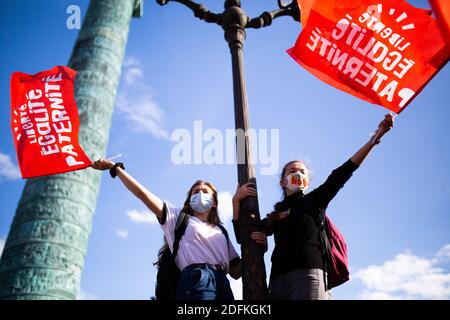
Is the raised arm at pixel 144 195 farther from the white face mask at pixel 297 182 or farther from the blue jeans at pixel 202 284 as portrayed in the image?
the white face mask at pixel 297 182

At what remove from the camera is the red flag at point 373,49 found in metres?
3.15

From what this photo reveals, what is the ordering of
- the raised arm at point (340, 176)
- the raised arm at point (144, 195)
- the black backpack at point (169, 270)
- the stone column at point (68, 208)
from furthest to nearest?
the stone column at point (68, 208) < the raised arm at point (144, 195) < the raised arm at point (340, 176) < the black backpack at point (169, 270)

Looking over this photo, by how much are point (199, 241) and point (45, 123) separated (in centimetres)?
202

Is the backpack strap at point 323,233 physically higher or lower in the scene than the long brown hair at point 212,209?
lower

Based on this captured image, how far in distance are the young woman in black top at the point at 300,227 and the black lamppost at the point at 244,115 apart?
0.11 meters

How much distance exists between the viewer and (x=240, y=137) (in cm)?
303

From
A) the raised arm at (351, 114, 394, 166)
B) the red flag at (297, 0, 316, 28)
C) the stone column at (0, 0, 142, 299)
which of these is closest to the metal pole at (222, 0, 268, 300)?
the red flag at (297, 0, 316, 28)

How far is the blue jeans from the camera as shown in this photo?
2.36m

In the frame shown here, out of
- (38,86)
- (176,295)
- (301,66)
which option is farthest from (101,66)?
(176,295)

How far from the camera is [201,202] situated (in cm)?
297

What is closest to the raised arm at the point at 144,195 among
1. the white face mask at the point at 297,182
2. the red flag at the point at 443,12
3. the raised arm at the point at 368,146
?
the white face mask at the point at 297,182

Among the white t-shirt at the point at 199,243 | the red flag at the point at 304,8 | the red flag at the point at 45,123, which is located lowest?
the white t-shirt at the point at 199,243

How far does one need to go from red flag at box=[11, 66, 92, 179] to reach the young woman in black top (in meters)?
1.65

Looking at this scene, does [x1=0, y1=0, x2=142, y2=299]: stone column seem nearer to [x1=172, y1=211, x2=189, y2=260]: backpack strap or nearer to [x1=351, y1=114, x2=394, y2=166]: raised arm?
[x1=172, y1=211, x2=189, y2=260]: backpack strap
